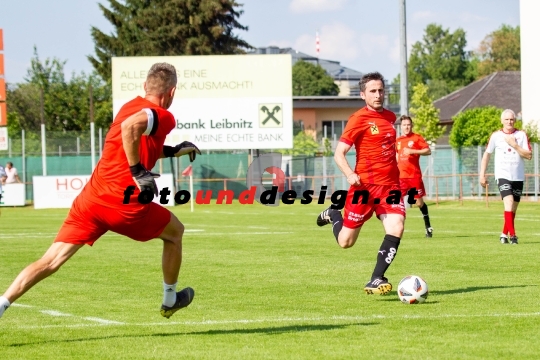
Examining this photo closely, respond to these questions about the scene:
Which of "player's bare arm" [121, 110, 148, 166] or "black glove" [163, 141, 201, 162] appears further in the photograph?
"black glove" [163, 141, 201, 162]

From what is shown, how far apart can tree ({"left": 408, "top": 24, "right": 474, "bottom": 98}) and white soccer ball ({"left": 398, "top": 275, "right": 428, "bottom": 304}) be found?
417 ft

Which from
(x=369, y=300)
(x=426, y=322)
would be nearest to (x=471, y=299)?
(x=369, y=300)

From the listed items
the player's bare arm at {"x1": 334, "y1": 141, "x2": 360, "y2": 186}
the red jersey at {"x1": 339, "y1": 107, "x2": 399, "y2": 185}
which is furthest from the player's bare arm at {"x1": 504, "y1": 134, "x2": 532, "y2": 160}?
the player's bare arm at {"x1": 334, "y1": 141, "x2": 360, "y2": 186}

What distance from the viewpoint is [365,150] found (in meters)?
10.6

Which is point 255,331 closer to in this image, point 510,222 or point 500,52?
point 510,222

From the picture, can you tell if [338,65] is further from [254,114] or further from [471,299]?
[471,299]

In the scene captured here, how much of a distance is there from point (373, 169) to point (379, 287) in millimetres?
1283

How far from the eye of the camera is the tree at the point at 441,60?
139 metres

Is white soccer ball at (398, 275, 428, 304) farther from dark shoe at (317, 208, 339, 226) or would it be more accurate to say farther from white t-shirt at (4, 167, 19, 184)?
white t-shirt at (4, 167, 19, 184)

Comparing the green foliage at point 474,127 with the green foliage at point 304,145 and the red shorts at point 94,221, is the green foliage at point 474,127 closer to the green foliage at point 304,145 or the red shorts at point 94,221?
the green foliage at point 304,145

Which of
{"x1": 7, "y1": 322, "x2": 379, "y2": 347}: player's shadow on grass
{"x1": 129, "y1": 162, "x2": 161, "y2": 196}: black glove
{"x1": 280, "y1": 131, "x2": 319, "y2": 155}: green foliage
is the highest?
{"x1": 280, "y1": 131, "x2": 319, "y2": 155}: green foliage

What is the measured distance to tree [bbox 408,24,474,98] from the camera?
139m

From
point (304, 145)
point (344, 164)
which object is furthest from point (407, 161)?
Result: point (304, 145)

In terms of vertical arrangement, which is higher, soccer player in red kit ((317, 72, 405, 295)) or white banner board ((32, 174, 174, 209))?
soccer player in red kit ((317, 72, 405, 295))
